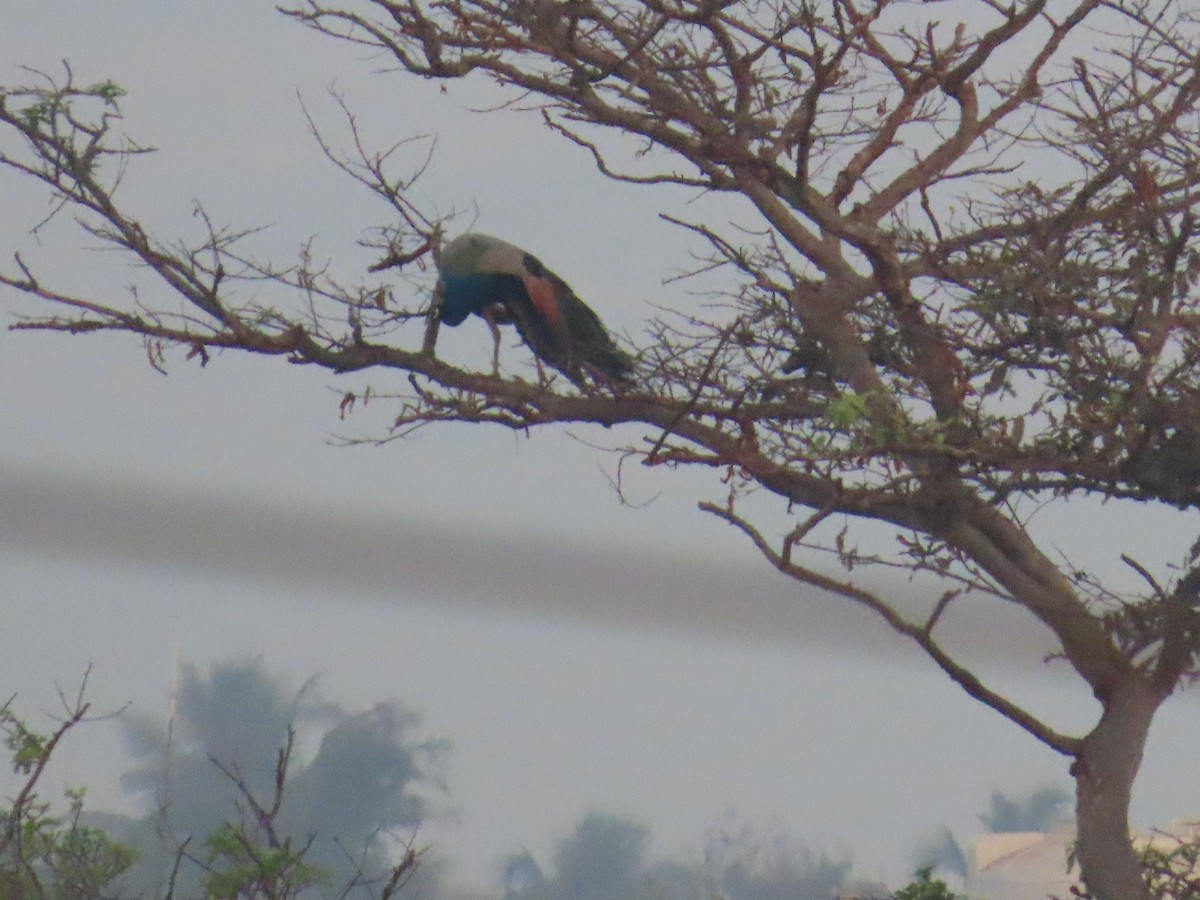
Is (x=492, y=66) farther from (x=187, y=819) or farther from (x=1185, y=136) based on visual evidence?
(x=187, y=819)

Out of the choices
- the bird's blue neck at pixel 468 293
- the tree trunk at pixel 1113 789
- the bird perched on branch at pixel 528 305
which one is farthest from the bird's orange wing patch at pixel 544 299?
the tree trunk at pixel 1113 789

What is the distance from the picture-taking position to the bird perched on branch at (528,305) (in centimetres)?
555

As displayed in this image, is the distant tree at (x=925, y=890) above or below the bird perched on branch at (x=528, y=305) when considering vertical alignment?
below

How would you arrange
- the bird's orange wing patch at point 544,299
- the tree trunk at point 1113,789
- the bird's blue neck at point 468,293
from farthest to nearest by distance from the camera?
the bird's orange wing patch at point 544,299, the bird's blue neck at point 468,293, the tree trunk at point 1113,789

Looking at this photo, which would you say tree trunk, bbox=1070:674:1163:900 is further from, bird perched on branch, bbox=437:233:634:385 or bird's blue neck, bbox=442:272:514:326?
bird's blue neck, bbox=442:272:514:326

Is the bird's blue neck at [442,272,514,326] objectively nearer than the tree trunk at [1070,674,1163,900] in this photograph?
No

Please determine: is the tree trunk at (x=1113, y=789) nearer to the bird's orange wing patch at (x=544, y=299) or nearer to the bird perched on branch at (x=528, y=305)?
the bird perched on branch at (x=528, y=305)

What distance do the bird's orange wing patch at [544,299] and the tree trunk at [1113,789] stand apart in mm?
2385

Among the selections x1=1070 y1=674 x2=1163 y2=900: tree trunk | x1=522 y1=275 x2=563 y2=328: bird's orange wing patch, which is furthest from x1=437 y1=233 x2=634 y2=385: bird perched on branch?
x1=1070 y1=674 x2=1163 y2=900: tree trunk

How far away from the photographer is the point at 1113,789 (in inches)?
190

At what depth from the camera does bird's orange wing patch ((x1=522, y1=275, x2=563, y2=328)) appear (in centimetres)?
610

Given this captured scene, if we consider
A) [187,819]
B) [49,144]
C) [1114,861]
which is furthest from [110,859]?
[1114,861]

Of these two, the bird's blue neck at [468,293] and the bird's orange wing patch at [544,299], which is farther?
the bird's orange wing patch at [544,299]

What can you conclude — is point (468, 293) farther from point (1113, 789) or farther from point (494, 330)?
point (1113, 789)
